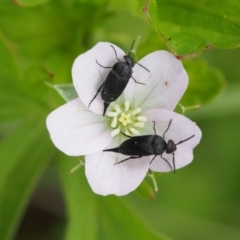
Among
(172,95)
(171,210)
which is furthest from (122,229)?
(171,210)

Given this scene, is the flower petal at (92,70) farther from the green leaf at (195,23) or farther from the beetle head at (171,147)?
the beetle head at (171,147)

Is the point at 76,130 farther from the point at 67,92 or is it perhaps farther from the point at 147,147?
the point at 147,147

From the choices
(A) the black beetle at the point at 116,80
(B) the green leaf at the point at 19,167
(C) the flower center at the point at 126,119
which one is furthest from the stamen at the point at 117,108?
(B) the green leaf at the point at 19,167

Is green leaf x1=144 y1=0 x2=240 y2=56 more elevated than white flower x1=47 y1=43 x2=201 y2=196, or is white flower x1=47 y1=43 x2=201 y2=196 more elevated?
green leaf x1=144 y1=0 x2=240 y2=56

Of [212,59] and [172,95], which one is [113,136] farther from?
[212,59]

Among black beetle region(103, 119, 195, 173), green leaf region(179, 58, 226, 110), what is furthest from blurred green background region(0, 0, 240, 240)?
black beetle region(103, 119, 195, 173)

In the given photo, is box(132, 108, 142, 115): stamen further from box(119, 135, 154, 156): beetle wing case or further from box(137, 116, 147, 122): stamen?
box(119, 135, 154, 156): beetle wing case
